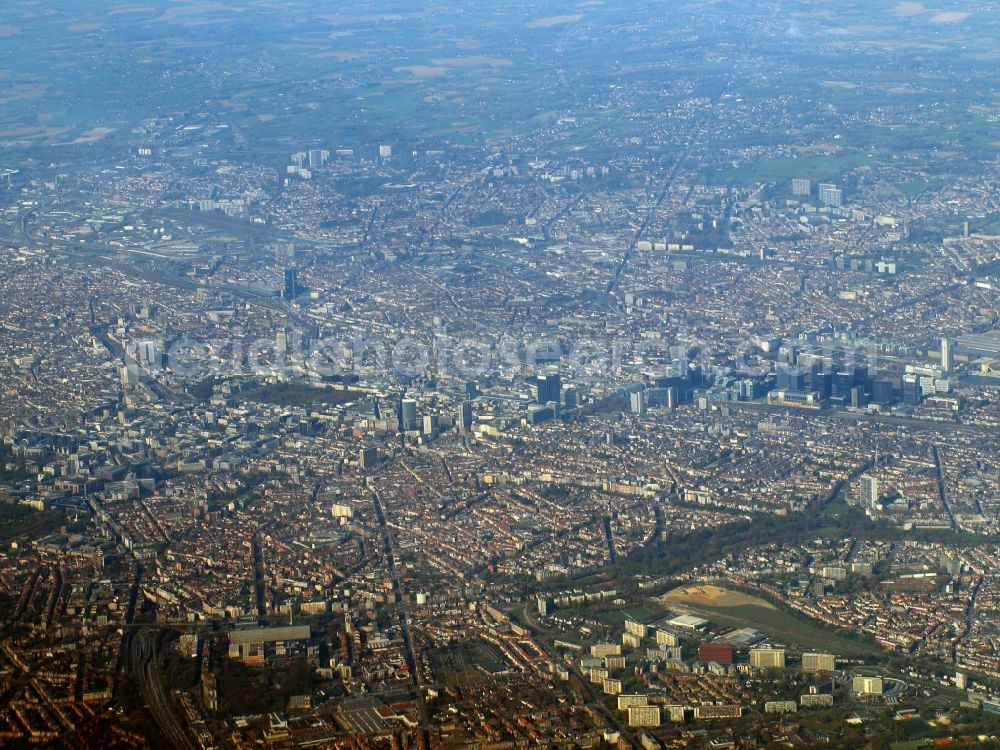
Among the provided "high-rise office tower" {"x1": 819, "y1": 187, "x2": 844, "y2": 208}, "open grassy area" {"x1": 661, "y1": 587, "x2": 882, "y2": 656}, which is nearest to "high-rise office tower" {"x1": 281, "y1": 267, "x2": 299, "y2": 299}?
"high-rise office tower" {"x1": 819, "y1": 187, "x2": 844, "y2": 208}

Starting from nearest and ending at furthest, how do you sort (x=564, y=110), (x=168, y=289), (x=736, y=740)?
(x=736, y=740)
(x=168, y=289)
(x=564, y=110)

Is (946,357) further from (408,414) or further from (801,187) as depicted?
(801,187)

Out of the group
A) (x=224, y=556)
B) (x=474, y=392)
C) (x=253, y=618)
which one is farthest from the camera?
(x=474, y=392)

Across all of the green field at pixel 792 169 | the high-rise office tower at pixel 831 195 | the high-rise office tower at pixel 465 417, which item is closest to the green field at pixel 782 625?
the high-rise office tower at pixel 465 417

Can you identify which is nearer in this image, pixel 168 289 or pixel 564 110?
pixel 168 289

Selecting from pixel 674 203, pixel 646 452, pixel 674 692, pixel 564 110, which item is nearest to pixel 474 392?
pixel 646 452

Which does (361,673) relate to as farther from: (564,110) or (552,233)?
(564,110)

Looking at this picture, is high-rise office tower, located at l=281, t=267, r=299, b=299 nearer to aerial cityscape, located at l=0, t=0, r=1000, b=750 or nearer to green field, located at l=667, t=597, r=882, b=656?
aerial cityscape, located at l=0, t=0, r=1000, b=750
